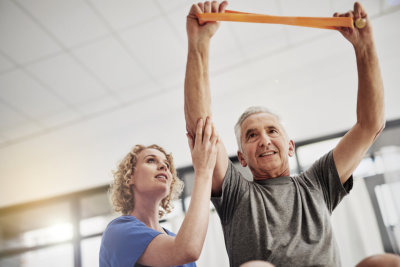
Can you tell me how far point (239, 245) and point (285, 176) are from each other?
11.1 inches

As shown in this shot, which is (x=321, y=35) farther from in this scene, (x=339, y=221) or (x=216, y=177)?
(x=216, y=177)

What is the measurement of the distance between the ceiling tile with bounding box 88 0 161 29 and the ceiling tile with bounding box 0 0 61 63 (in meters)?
0.47

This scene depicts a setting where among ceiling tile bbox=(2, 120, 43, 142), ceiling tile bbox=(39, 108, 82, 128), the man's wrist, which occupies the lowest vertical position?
the man's wrist

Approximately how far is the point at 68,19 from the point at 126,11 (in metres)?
0.38

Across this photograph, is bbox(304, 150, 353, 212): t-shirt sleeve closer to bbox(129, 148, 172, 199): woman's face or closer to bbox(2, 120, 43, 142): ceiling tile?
bbox(129, 148, 172, 199): woman's face

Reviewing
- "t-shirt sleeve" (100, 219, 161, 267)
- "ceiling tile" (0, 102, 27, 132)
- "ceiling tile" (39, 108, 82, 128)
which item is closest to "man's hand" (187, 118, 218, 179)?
"t-shirt sleeve" (100, 219, 161, 267)

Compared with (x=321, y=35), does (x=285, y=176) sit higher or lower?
lower

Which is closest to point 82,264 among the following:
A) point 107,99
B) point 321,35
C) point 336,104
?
point 107,99

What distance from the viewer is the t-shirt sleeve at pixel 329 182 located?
42.1 inches

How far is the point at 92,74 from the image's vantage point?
9.53 ft

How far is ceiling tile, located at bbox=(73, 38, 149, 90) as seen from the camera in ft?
8.70

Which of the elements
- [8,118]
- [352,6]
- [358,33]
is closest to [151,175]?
[358,33]

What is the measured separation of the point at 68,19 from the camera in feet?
7.80

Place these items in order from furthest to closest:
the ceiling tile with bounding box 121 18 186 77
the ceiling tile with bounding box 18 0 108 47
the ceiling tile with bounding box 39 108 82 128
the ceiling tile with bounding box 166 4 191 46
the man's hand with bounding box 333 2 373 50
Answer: the ceiling tile with bounding box 39 108 82 128 < the ceiling tile with bounding box 121 18 186 77 < the ceiling tile with bounding box 166 4 191 46 < the ceiling tile with bounding box 18 0 108 47 < the man's hand with bounding box 333 2 373 50
